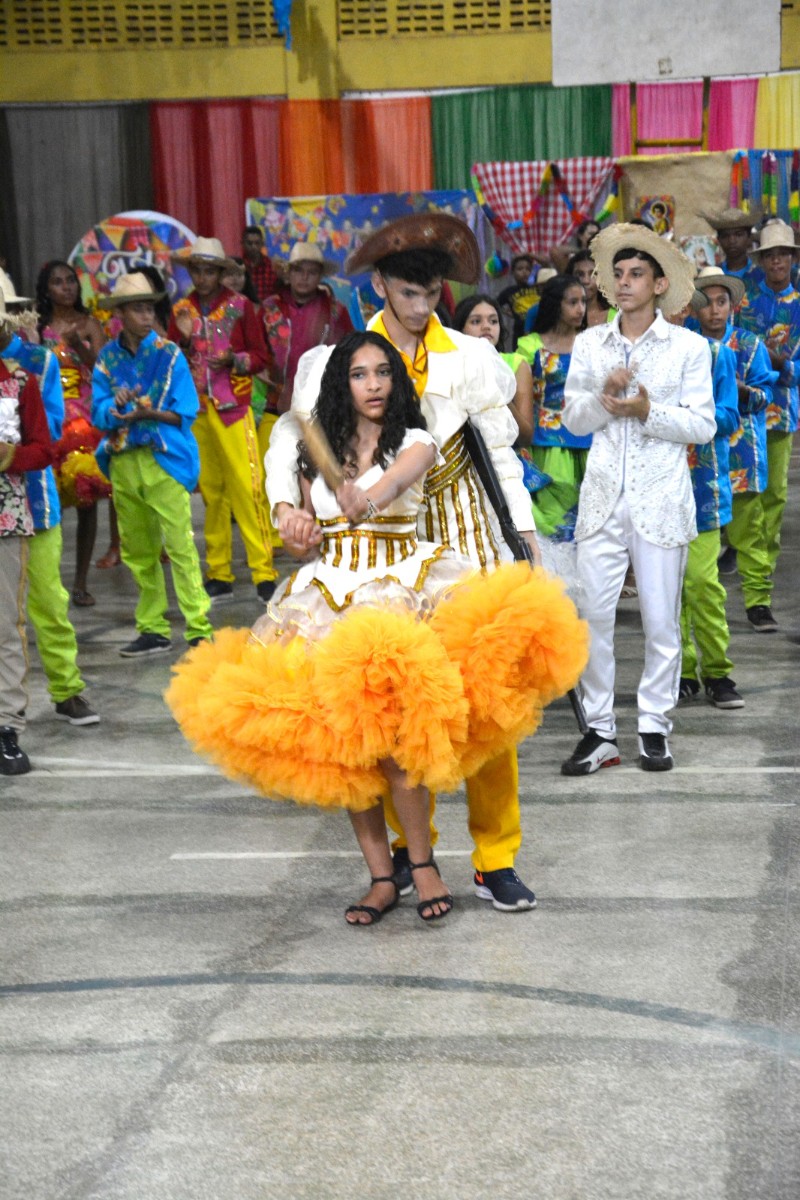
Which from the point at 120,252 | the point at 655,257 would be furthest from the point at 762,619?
the point at 120,252

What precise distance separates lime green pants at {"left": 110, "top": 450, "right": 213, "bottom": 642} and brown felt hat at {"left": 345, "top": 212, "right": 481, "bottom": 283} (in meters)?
3.70

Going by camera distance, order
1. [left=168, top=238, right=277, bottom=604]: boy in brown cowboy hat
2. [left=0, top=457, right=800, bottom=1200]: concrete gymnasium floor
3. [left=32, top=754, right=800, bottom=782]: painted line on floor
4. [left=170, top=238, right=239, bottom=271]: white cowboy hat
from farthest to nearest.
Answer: [left=168, top=238, right=277, bottom=604]: boy in brown cowboy hat < [left=170, top=238, right=239, bottom=271]: white cowboy hat < [left=32, top=754, right=800, bottom=782]: painted line on floor < [left=0, top=457, right=800, bottom=1200]: concrete gymnasium floor

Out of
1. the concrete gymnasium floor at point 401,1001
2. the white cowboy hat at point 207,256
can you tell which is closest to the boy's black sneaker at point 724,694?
the concrete gymnasium floor at point 401,1001

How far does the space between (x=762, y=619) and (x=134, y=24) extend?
13.6 metres

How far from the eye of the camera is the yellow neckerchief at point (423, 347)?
4.30m

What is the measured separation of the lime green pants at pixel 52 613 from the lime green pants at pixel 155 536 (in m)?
1.21

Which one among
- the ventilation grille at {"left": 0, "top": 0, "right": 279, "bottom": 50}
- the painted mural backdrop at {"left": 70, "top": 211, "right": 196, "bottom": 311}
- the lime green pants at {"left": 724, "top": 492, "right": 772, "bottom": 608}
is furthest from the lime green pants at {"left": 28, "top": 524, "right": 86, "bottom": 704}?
the ventilation grille at {"left": 0, "top": 0, "right": 279, "bottom": 50}

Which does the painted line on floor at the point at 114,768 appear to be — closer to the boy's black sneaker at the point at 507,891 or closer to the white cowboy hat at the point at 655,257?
the boy's black sneaker at the point at 507,891

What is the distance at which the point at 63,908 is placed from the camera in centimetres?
455

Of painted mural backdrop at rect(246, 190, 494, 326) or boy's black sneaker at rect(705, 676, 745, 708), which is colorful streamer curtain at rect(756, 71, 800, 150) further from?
boy's black sneaker at rect(705, 676, 745, 708)

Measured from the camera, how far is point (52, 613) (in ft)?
21.5

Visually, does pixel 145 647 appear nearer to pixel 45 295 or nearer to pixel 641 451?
pixel 45 295

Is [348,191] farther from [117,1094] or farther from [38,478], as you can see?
[117,1094]

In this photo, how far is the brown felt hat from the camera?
4.19m
